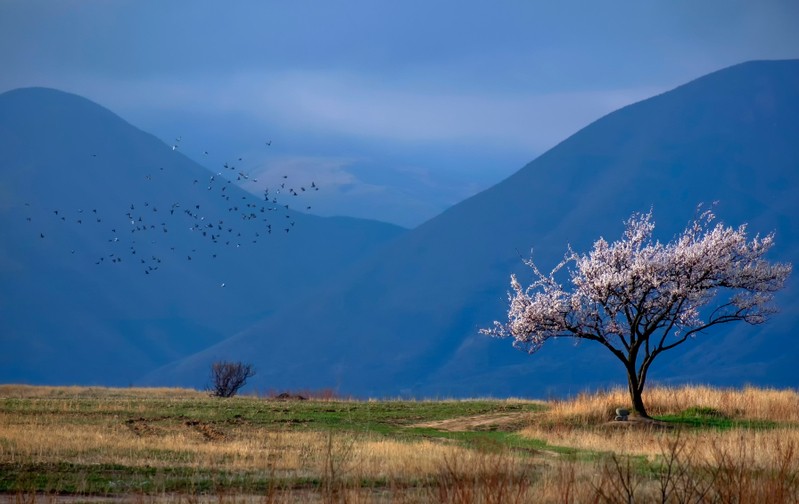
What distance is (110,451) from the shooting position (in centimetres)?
2519

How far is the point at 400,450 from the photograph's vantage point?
24.7 meters

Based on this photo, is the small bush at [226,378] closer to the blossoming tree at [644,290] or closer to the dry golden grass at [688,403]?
the dry golden grass at [688,403]

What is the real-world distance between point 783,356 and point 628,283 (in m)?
163

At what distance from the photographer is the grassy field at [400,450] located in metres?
15.0

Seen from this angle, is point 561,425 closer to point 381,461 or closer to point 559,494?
point 381,461

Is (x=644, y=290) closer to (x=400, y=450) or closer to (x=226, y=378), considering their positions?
(x=400, y=450)

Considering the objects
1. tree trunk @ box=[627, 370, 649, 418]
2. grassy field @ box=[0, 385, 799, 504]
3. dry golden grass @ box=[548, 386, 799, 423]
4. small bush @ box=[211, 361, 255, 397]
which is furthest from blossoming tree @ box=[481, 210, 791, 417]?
small bush @ box=[211, 361, 255, 397]

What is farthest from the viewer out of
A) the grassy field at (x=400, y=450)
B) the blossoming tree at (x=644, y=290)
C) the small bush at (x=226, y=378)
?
the small bush at (x=226, y=378)

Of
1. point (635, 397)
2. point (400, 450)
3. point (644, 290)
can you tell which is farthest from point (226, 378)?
point (400, 450)

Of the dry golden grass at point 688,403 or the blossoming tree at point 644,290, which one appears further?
the blossoming tree at point 644,290

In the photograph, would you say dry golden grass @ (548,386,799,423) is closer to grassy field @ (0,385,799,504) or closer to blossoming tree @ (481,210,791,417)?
grassy field @ (0,385,799,504)

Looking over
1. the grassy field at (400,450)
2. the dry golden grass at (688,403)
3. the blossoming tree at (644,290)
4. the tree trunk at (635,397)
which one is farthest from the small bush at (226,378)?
the tree trunk at (635,397)

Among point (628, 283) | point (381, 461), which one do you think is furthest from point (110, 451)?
point (628, 283)

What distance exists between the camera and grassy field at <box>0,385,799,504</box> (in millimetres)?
14977
